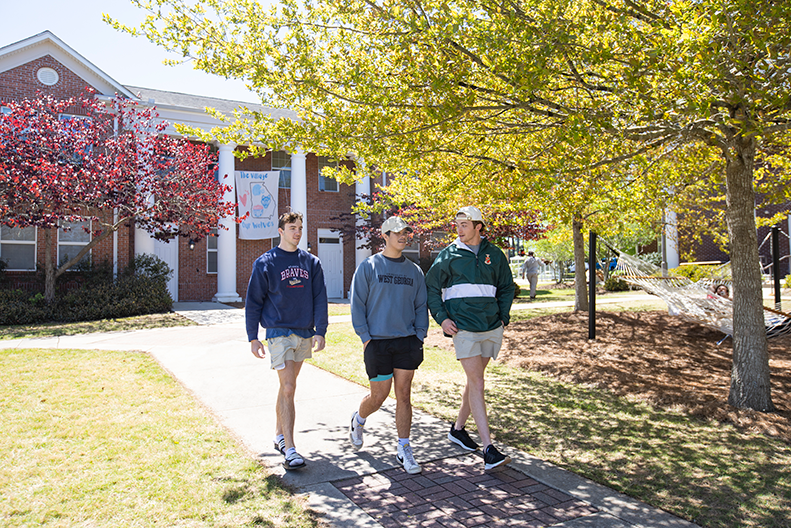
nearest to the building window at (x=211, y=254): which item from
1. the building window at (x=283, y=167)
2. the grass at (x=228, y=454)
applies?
the building window at (x=283, y=167)

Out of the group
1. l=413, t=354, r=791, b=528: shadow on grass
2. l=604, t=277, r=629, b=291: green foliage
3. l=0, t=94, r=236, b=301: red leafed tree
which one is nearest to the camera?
l=413, t=354, r=791, b=528: shadow on grass

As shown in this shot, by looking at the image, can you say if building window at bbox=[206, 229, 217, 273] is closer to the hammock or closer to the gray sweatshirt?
the hammock

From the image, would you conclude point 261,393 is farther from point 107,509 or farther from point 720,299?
point 720,299

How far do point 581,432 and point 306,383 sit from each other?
3.46 m

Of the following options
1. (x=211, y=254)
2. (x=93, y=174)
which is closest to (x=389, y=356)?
(x=93, y=174)

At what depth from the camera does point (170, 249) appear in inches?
762

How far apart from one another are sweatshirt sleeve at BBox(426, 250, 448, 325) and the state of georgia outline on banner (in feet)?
53.2

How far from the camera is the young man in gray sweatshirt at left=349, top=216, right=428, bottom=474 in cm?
420

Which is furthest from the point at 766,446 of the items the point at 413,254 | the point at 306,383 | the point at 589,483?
the point at 413,254

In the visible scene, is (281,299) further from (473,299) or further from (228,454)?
(473,299)

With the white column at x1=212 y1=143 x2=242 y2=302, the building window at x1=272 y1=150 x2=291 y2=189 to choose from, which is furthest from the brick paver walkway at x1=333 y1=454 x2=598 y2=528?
the building window at x1=272 y1=150 x2=291 y2=189

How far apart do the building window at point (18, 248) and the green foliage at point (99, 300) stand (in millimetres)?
1814

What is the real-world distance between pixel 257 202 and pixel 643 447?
56.6ft

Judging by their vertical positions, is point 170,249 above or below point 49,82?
below
